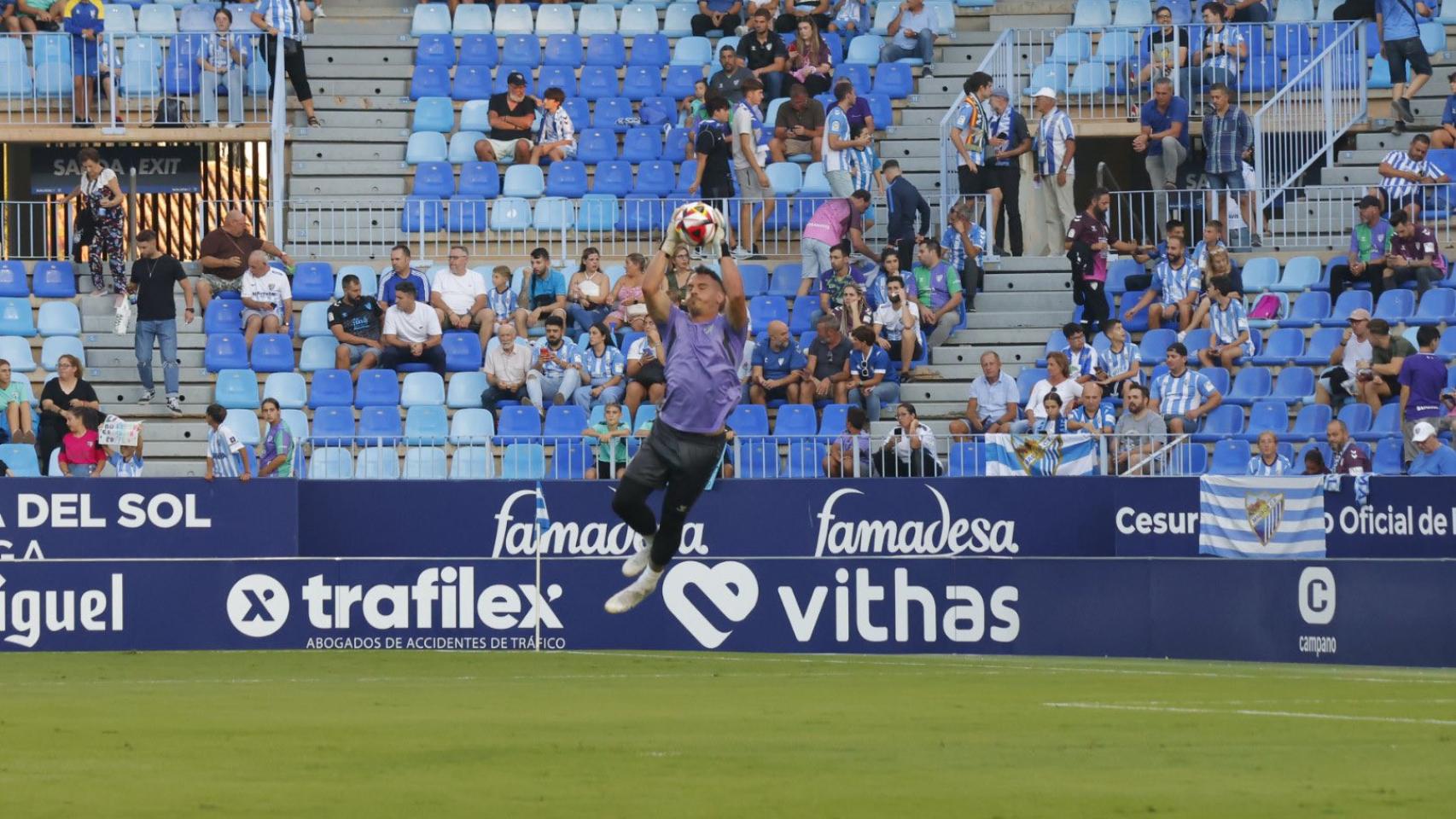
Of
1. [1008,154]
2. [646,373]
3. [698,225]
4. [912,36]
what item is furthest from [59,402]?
[698,225]

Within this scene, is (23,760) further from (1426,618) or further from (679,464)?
(1426,618)

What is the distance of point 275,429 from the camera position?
2481 centimetres

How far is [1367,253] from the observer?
2642cm

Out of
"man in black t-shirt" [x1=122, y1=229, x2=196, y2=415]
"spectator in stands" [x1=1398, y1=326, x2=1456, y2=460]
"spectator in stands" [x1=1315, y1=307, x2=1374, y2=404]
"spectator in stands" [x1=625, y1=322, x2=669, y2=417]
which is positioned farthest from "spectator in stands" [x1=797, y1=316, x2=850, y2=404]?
"man in black t-shirt" [x1=122, y1=229, x2=196, y2=415]

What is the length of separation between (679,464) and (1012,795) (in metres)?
5.51

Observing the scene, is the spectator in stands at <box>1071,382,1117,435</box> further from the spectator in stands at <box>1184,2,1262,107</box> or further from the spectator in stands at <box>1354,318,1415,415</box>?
the spectator in stands at <box>1184,2,1262,107</box>

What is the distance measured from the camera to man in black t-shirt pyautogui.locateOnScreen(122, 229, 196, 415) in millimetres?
26312

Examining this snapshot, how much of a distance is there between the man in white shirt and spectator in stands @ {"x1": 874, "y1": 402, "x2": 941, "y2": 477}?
545 cm

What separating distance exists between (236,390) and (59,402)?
2170mm

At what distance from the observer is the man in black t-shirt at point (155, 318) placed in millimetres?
26312

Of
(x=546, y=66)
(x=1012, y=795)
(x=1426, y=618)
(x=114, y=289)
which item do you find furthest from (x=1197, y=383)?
(x=1012, y=795)

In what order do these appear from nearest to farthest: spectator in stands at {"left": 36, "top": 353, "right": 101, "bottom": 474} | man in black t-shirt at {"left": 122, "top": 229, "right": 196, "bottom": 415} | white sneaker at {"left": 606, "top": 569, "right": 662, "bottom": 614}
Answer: white sneaker at {"left": 606, "top": 569, "right": 662, "bottom": 614}, spectator in stands at {"left": 36, "top": 353, "right": 101, "bottom": 474}, man in black t-shirt at {"left": 122, "top": 229, "right": 196, "bottom": 415}

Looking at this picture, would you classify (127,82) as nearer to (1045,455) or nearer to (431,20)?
(431,20)

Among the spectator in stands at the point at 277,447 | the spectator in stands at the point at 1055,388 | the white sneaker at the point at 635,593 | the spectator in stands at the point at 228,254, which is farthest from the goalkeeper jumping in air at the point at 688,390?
the spectator in stands at the point at 228,254
